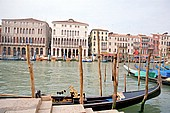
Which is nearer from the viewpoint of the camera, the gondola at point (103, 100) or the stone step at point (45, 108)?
the stone step at point (45, 108)

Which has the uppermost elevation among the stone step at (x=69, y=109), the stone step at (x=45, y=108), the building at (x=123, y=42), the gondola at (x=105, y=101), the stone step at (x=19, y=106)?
the building at (x=123, y=42)

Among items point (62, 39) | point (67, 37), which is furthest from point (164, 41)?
point (62, 39)

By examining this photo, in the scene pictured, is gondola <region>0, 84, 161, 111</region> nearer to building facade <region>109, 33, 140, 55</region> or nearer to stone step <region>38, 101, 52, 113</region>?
stone step <region>38, 101, 52, 113</region>

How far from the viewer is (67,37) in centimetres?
3666

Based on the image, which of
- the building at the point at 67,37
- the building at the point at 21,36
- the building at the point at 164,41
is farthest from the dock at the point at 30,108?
the building at the point at 164,41

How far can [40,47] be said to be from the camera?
3591 centimetres

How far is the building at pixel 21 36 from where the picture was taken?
34.6 metres

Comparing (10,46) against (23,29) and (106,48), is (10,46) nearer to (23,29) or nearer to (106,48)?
(23,29)

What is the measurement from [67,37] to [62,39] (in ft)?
2.94

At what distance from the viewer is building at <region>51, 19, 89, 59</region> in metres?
36.1

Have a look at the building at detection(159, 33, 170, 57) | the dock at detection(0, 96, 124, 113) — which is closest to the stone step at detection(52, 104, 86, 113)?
the dock at detection(0, 96, 124, 113)

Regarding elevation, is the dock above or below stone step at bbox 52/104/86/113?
above

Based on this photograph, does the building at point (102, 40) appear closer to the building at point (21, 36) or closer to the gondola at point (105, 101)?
the building at point (21, 36)

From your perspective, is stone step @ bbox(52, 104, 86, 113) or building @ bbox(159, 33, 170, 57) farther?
building @ bbox(159, 33, 170, 57)
